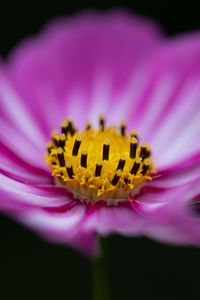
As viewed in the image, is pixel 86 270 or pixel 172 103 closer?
pixel 172 103

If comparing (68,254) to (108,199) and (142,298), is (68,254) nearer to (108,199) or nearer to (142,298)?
(142,298)

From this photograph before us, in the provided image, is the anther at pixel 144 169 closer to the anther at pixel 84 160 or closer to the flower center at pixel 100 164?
the flower center at pixel 100 164

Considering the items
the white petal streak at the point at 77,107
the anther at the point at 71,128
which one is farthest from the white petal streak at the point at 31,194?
the white petal streak at the point at 77,107

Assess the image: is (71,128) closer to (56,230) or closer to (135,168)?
(135,168)

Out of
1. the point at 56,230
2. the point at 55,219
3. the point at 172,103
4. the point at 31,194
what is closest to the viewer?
the point at 56,230

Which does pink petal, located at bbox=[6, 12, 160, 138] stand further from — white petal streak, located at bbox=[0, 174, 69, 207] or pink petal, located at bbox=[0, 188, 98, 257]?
pink petal, located at bbox=[0, 188, 98, 257]

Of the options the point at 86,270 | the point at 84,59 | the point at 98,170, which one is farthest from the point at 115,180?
A: the point at 86,270

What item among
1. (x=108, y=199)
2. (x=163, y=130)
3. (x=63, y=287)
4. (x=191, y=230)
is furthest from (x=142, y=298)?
(x=191, y=230)

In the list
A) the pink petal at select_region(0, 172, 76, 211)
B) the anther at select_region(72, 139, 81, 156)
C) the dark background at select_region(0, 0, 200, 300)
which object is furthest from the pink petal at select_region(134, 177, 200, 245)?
the dark background at select_region(0, 0, 200, 300)
